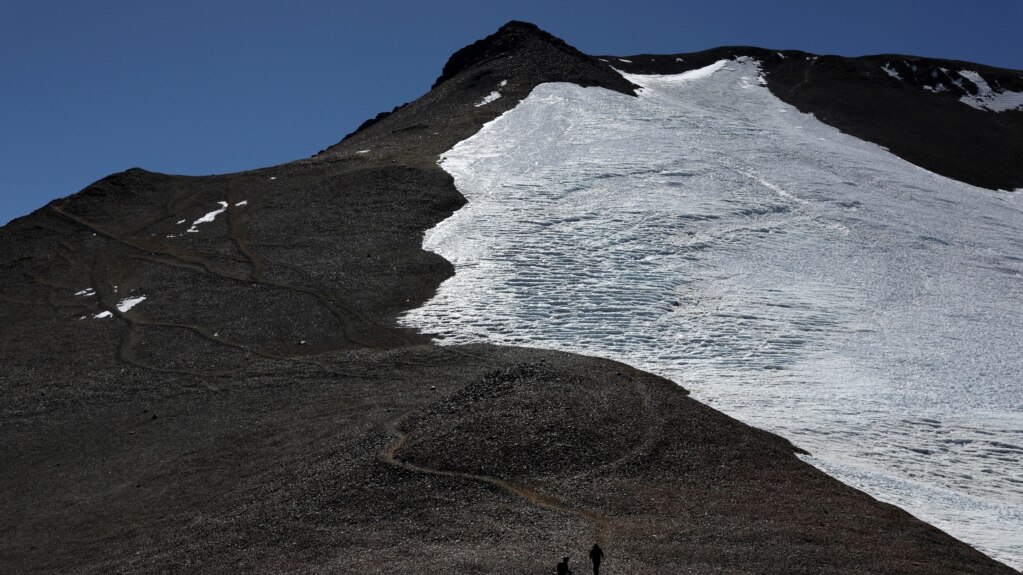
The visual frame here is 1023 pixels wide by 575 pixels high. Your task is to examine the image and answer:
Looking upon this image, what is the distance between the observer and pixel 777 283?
116 ft

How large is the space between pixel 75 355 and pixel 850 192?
119ft

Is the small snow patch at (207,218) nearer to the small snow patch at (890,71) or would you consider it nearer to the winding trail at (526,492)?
the winding trail at (526,492)

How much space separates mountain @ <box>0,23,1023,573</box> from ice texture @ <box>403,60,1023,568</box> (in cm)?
197

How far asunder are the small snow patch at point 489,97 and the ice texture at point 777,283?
16.5ft

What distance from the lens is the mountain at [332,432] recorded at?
16672 mm

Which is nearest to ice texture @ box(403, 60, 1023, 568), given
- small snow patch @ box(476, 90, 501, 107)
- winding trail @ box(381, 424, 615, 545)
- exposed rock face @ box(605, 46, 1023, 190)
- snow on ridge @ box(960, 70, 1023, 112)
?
small snow patch @ box(476, 90, 501, 107)

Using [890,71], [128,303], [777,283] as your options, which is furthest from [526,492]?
[890,71]

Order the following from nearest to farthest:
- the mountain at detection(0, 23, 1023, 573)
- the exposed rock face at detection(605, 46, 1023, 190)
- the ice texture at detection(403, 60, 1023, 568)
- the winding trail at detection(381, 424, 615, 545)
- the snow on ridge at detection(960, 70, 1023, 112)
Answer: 1. the mountain at detection(0, 23, 1023, 573)
2. the winding trail at detection(381, 424, 615, 545)
3. the ice texture at detection(403, 60, 1023, 568)
4. the exposed rock face at detection(605, 46, 1023, 190)
5. the snow on ridge at detection(960, 70, 1023, 112)

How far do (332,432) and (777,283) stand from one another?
19.6 m

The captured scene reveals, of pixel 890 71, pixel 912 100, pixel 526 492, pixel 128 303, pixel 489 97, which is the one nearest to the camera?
pixel 526 492

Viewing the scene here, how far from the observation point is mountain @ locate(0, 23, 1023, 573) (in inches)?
656

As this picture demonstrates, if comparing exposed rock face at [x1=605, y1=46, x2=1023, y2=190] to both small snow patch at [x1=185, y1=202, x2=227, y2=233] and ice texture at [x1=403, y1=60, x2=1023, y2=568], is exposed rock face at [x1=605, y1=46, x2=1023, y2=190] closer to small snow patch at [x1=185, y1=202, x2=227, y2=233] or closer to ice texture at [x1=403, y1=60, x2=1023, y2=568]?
ice texture at [x1=403, y1=60, x2=1023, y2=568]

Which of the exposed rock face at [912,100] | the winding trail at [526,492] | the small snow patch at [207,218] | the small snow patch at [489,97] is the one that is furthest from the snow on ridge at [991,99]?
the winding trail at [526,492]

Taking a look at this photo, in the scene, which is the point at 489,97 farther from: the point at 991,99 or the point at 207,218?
the point at 991,99
